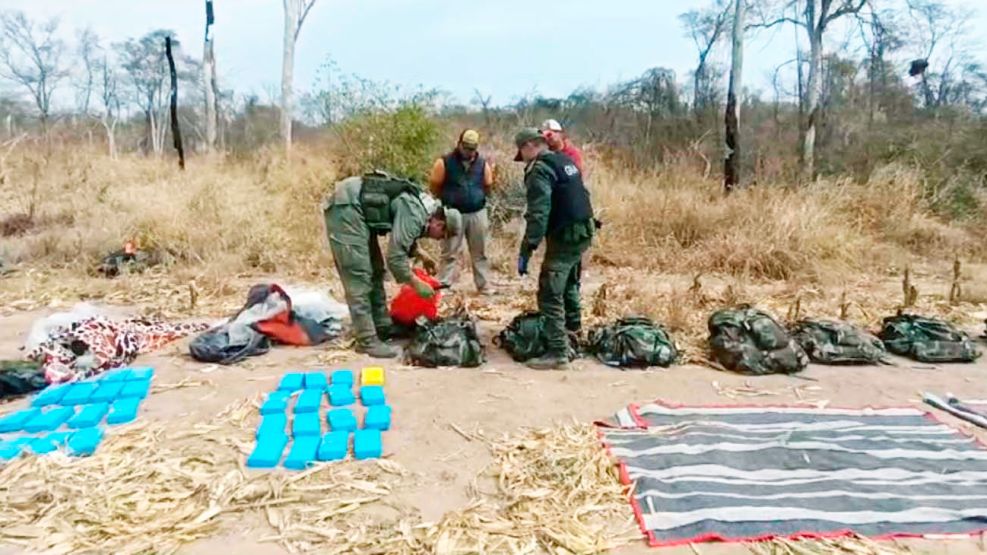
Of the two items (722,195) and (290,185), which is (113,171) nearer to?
(290,185)

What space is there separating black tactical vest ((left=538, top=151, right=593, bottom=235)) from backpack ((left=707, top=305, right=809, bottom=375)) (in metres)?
1.32

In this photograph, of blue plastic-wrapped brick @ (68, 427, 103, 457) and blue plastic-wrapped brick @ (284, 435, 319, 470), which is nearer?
blue plastic-wrapped brick @ (284, 435, 319, 470)

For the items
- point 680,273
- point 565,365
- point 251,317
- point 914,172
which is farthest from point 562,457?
point 914,172

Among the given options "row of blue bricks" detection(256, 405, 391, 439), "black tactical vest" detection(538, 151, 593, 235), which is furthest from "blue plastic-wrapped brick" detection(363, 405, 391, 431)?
"black tactical vest" detection(538, 151, 593, 235)

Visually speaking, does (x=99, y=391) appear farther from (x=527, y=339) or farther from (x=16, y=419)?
(x=527, y=339)

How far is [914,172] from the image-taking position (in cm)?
1046

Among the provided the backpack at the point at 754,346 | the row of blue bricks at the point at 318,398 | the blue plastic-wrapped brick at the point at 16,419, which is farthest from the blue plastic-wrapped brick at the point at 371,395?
the backpack at the point at 754,346

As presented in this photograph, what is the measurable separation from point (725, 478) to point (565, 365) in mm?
1748

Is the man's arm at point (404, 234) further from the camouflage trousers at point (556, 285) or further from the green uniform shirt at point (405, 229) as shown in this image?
the camouflage trousers at point (556, 285)

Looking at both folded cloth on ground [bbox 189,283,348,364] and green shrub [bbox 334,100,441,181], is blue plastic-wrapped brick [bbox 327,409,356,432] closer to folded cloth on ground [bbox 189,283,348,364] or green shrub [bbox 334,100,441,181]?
folded cloth on ground [bbox 189,283,348,364]

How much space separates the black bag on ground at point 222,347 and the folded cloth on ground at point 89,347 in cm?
46

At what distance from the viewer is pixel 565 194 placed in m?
4.52

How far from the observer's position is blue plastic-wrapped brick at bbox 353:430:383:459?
3.30 metres

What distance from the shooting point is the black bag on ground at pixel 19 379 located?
4.17m
